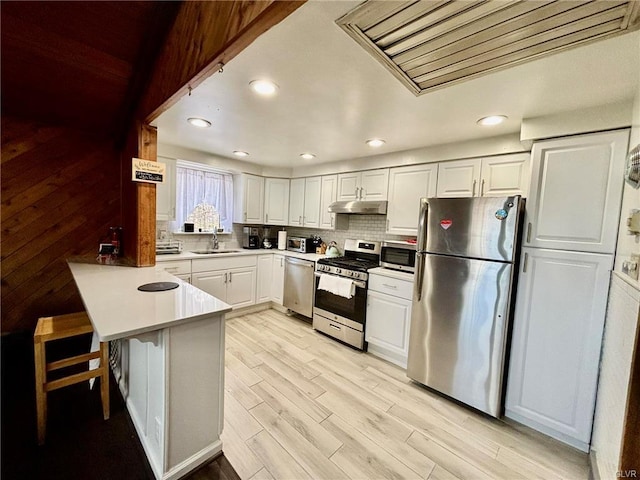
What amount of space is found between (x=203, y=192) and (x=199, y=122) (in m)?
1.65

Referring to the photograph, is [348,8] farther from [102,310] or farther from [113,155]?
[113,155]

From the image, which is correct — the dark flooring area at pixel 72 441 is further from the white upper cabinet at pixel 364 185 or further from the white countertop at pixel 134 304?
the white upper cabinet at pixel 364 185

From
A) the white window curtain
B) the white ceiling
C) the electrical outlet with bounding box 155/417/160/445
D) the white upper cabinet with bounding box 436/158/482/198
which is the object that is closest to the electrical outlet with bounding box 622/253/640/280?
the white ceiling

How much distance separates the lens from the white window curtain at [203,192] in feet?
11.6

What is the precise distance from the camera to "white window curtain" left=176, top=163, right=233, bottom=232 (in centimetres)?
354

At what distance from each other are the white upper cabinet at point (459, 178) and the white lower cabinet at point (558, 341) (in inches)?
32.6

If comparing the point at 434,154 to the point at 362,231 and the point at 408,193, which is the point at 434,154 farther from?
the point at 362,231

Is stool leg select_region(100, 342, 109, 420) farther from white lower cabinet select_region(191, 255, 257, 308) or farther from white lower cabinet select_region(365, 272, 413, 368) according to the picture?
white lower cabinet select_region(365, 272, 413, 368)

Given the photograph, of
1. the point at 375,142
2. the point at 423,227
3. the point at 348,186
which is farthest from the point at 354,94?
the point at 348,186

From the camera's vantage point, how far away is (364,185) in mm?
3244

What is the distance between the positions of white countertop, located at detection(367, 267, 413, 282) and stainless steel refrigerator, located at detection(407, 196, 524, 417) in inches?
9.6

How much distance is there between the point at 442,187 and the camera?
8.52ft

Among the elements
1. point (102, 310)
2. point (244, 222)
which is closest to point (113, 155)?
point (244, 222)

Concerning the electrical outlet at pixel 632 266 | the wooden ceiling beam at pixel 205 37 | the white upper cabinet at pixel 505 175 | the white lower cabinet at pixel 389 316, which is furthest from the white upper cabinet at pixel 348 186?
the electrical outlet at pixel 632 266
